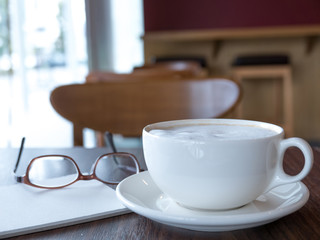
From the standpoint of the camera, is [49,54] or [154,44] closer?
[154,44]

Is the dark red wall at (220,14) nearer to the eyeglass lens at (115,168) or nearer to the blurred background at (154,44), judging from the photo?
the blurred background at (154,44)

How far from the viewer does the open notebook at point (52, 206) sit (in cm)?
41

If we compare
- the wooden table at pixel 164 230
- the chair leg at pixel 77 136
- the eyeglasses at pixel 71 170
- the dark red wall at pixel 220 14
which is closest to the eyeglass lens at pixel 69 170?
the eyeglasses at pixel 71 170

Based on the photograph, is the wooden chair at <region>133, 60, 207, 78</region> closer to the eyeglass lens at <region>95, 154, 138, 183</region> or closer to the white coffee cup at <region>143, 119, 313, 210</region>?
the eyeglass lens at <region>95, 154, 138, 183</region>

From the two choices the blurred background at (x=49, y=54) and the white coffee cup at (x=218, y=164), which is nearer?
the white coffee cup at (x=218, y=164)

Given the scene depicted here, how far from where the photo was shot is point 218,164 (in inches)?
15.1

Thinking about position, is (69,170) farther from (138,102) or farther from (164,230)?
(138,102)

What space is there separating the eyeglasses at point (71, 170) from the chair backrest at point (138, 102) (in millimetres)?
540

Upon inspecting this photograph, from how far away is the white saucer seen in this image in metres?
0.36

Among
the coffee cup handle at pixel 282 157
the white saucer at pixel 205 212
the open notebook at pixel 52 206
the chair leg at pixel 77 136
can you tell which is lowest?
the chair leg at pixel 77 136

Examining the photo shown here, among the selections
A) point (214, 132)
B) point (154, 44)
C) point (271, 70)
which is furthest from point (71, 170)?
point (154, 44)

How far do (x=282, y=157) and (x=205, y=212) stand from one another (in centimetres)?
9

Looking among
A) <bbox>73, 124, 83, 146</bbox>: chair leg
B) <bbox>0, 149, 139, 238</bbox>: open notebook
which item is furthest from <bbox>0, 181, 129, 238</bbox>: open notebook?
<bbox>73, 124, 83, 146</bbox>: chair leg

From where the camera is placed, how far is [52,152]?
2.58 ft
